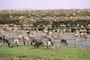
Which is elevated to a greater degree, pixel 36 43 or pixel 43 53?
pixel 43 53

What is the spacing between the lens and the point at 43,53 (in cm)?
2827

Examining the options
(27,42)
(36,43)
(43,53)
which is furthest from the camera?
(27,42)

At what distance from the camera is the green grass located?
26.8m

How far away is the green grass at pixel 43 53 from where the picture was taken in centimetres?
2684

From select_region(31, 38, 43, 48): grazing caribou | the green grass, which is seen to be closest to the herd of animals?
select_region(31, 38, 43, 48): grazing caribou

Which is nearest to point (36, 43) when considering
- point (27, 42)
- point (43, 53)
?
point (27, 42)

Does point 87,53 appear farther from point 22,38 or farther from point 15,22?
point 15,22

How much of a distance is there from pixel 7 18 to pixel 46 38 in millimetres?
31013

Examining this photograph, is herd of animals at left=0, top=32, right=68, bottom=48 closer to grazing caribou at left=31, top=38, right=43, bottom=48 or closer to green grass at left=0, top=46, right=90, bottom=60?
grazing caribou at left=31, top=38, right=43, bottom=48

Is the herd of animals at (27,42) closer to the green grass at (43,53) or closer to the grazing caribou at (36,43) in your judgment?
the grazing caribou at (36,43)

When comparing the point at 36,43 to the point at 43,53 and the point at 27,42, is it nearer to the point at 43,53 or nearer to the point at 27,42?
the point at 27,42

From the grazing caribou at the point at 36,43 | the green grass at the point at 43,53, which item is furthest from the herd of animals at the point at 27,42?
the green grass at the point at 43,53

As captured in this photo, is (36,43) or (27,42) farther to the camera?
(27,42)

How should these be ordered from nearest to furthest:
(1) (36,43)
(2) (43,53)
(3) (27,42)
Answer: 1. (2) (43,53)
2. (1) (36,43)
3. (3) (27,42)
